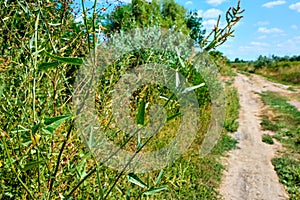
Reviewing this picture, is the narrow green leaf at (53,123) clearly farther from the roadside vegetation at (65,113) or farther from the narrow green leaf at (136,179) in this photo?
the narrow green leaf at (136,179)

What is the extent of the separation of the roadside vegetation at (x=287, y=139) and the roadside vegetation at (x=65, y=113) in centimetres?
80

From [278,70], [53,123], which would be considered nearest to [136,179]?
[53,123]

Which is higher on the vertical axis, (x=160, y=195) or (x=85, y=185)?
(x=85, y=185)

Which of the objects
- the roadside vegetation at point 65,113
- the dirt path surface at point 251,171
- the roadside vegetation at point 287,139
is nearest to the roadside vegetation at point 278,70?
the roadside vegetation at point 287,139

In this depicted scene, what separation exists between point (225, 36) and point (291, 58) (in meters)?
41.9

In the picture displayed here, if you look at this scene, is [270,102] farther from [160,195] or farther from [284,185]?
[160,195]

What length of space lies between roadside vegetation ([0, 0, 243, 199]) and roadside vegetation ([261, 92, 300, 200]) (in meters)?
0.80

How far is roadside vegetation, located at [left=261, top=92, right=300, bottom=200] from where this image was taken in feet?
12.5

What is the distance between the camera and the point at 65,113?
51.4 inches

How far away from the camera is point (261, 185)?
3625mm

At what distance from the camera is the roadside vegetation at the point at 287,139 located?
3818 millimetres

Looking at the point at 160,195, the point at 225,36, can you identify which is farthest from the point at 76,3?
the point at 160,195

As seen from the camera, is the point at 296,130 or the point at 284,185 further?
the point at 296,130

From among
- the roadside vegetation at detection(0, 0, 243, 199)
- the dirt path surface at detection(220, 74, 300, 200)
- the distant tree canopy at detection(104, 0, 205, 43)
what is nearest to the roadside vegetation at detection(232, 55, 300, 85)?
the distant tree canopy at detection(104, 0, 205, 43)
